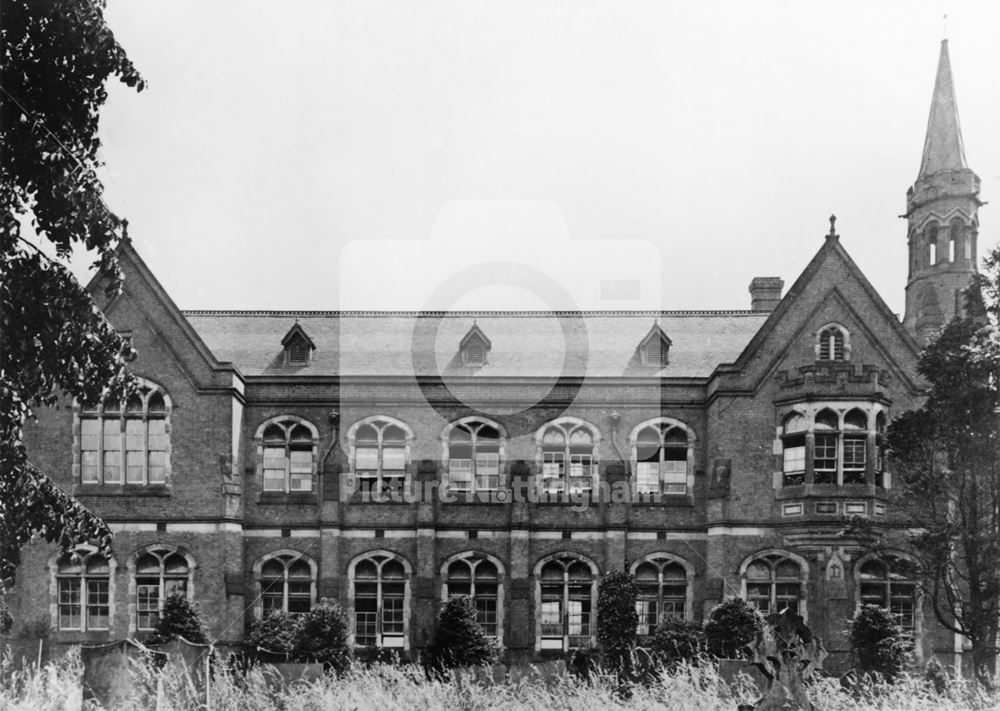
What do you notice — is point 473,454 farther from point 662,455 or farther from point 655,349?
point 655,349

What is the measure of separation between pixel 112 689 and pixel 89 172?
7.20 metres

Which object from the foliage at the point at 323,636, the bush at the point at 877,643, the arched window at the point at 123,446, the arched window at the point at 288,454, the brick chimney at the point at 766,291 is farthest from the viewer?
the brick chimney at the point at 766,291

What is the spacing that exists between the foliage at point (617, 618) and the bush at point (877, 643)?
5.68 meters

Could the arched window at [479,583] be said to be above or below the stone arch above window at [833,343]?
below

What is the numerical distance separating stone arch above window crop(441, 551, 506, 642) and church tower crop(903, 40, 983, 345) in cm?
1822

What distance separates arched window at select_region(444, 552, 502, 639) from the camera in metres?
29.5

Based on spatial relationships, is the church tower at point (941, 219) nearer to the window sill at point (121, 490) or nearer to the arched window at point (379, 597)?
the arched window at point (379, 597)

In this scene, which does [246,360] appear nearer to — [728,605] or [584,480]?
[584,480]

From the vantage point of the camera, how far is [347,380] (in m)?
30.4

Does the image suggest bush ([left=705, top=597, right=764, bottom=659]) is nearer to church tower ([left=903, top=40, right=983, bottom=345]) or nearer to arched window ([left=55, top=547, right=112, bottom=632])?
church tower ([left=903, top=40, right=983, bottom=345])

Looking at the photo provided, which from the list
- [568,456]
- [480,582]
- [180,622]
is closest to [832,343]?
[568,456]

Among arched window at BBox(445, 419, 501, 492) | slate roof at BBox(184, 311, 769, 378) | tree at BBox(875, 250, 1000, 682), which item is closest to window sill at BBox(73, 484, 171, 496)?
slate roof at BBox(184, 311, 769, 378)

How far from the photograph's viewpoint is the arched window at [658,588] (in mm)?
29578

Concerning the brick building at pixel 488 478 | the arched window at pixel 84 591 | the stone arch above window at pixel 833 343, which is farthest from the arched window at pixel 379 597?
the stone arch above window at pixel 833 343
